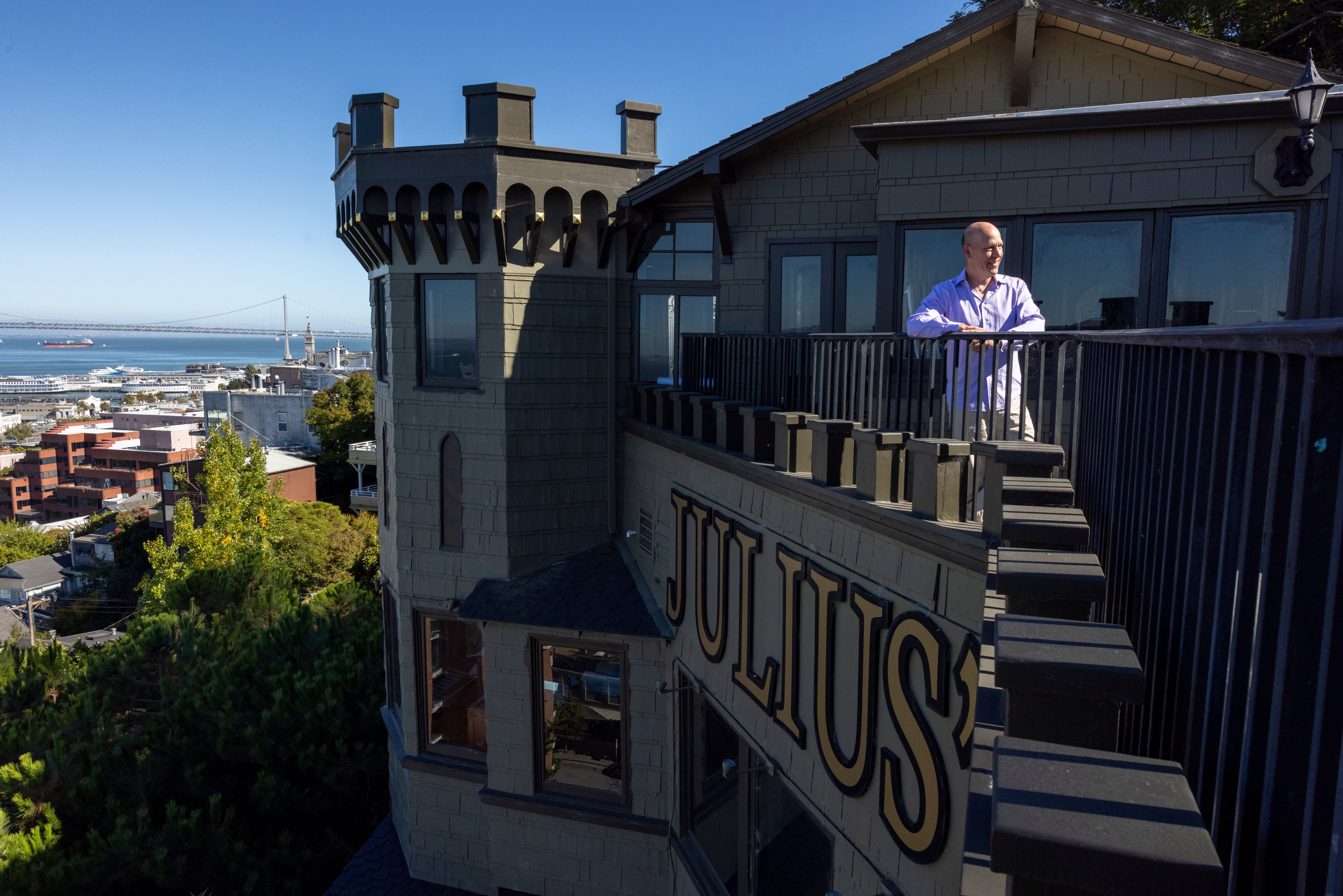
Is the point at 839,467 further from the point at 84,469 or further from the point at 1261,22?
the point at 84,469

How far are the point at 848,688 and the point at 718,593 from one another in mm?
3226

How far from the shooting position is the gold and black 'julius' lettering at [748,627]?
9141mm

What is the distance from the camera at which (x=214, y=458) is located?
138ft

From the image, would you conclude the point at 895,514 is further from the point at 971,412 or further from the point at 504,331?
the point at 504,331

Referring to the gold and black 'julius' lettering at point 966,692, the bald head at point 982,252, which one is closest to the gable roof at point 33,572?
the gold and black 'julius' lettering at point 966,692

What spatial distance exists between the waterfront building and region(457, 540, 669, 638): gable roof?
64 mm

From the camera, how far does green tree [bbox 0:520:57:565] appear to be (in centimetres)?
7325

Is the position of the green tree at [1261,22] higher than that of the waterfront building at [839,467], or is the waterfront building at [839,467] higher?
the green tree at [1261,22]

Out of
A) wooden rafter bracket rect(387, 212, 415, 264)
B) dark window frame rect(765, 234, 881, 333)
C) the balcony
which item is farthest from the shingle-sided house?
dark window frame rect(765, 234, 881, 333)

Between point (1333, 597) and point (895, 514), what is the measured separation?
538 centimetres

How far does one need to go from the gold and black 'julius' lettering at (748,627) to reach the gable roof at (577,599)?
298 centimetres

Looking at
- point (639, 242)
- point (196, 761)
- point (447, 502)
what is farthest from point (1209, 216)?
point (196, 761)

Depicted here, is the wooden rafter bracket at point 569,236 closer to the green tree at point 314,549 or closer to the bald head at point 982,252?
the bald head at point 982,252

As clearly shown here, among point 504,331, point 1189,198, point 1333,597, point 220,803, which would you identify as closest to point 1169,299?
point 1189,198
